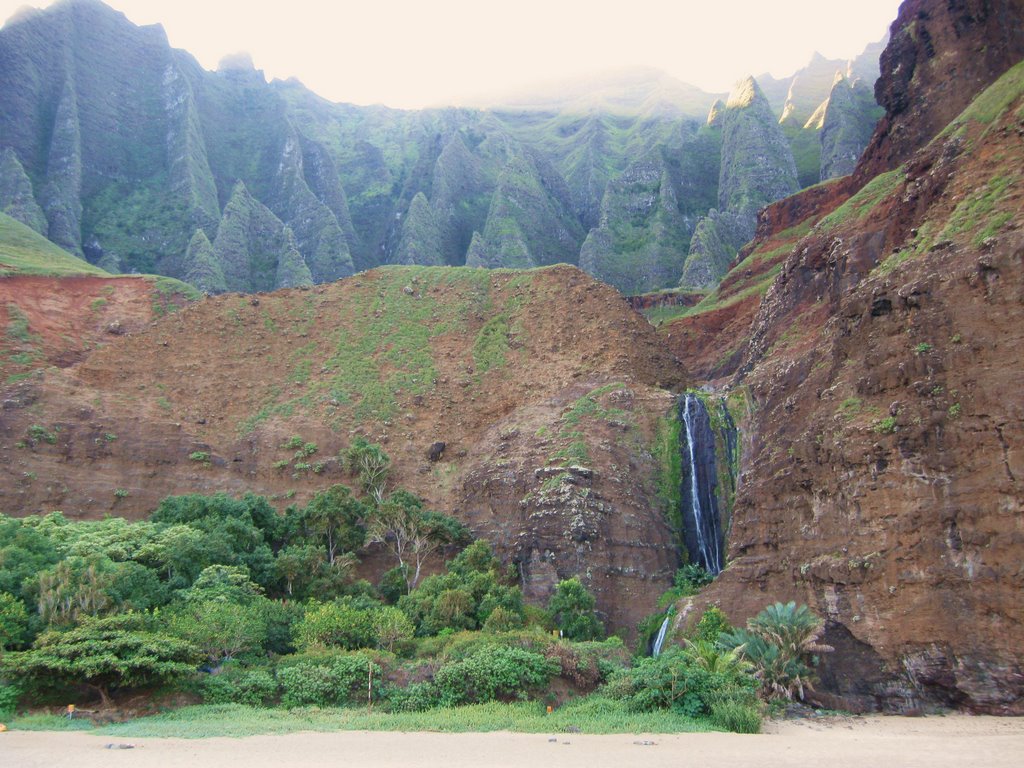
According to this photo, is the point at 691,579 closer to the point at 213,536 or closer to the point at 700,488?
the point at 700,488

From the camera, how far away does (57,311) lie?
59688 mm

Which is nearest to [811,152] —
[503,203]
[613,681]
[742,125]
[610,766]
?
[742,125]

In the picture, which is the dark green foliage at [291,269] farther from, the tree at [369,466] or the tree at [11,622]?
the tree at [11,622]

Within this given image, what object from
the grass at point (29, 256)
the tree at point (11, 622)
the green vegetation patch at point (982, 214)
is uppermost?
the grass at point (29, 256)

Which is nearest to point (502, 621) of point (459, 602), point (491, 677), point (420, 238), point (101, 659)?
point (459, 602)

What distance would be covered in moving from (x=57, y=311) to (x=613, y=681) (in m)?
51.2

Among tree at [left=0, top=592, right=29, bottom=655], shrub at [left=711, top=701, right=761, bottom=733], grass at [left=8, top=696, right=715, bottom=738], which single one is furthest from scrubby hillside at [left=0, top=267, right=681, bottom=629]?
tree at [left=0, top=592, right=29, bottom=655]

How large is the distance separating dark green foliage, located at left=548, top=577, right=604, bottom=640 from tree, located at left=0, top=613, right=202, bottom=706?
16.7 meters

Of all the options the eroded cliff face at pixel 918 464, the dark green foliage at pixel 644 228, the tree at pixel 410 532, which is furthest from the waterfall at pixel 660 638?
the dark green foliage at pixel 644 228

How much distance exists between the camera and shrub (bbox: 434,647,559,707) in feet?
86.4

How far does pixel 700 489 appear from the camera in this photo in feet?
152

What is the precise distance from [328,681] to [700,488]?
83.9 feet

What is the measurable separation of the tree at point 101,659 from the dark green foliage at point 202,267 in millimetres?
64263

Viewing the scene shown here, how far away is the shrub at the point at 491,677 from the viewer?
2633 centimetres
